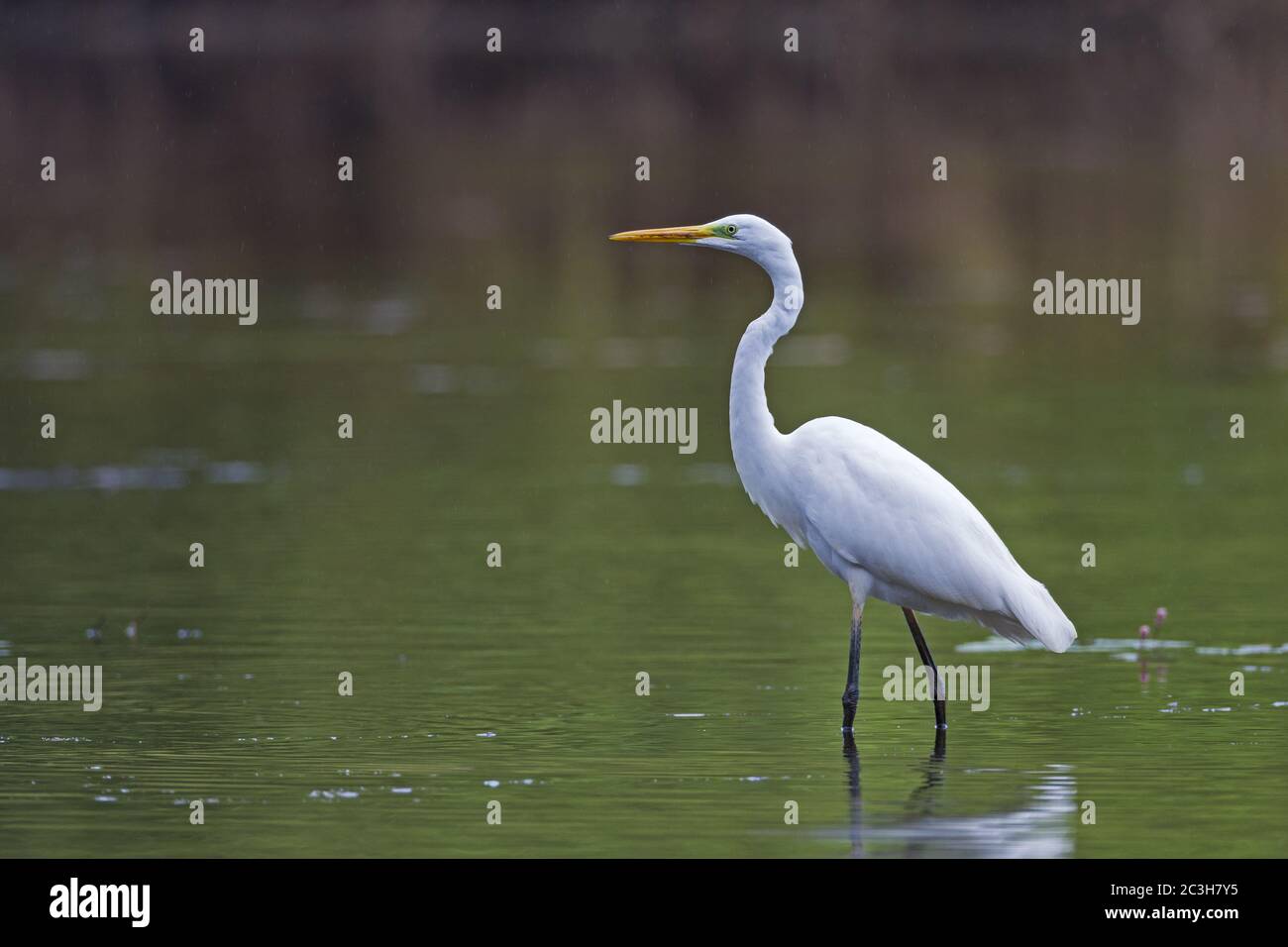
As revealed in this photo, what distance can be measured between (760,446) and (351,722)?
7.98 feet

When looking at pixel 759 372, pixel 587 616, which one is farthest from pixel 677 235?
pixel 587 616

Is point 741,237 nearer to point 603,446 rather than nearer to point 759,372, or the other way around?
point 759,372

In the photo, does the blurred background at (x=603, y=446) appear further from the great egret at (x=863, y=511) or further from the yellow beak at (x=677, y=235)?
the yellow beak at (x=677, y=235)

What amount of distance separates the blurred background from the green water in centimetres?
5

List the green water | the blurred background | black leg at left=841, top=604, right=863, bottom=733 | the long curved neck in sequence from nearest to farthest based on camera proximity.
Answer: the green water, the blurred background, black leg at left=841, top=604, right=863, bottom=733, the long curved neck

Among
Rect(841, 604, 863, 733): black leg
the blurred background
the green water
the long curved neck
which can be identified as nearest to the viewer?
the green water

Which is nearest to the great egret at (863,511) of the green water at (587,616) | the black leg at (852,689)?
the black leg at (852,689)

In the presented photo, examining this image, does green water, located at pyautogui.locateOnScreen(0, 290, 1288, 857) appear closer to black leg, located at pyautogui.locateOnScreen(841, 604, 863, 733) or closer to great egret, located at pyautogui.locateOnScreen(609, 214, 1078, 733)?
black leg, located at pyautogui.locateOnScreen(841, 604, 863, 733)

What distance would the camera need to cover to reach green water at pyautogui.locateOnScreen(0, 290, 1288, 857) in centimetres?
1062

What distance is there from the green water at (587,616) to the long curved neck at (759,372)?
1295 millimetres

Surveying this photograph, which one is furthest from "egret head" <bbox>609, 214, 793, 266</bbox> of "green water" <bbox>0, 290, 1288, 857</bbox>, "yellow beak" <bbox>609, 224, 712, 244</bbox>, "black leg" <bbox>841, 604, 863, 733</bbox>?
"green water" <bbox>0, 290, 1288, 857</bbox>

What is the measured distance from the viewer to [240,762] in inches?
455

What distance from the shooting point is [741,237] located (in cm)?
→ 1291

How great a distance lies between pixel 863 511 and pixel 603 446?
10.6m
